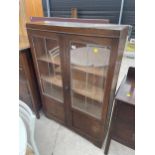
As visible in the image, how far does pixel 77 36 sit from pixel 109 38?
25 cm

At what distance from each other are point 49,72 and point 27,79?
0.28m

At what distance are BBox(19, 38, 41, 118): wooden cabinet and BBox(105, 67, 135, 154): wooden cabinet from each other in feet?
3.37

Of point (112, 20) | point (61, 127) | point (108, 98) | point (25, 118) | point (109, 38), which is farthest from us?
point (112, 20)

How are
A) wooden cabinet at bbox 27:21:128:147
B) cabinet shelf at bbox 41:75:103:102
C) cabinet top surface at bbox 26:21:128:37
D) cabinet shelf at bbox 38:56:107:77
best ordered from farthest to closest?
cabinet shelf at bbox 41:75:103:102 < cabinet shelf at bbox 38:56:107:77 < wooden cabinet at bbox 27:21:128:147 < cabinet top surface at bbox 26:21:128:37

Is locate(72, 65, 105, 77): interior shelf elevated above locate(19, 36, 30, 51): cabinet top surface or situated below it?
below

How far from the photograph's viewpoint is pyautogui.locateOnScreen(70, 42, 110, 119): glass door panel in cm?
111

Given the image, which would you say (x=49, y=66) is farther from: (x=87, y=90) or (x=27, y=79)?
(x=87, y=90)

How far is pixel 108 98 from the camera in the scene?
1.15m

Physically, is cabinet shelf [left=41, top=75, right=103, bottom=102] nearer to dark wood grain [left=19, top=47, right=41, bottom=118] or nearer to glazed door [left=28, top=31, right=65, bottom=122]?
glazed door [left=28, top=31, right=65, bottom=122]

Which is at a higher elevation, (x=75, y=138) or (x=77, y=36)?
(x=77, y=36)

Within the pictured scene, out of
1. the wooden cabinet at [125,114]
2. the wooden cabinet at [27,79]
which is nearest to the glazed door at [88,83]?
the wooden cabinet at [125,114]

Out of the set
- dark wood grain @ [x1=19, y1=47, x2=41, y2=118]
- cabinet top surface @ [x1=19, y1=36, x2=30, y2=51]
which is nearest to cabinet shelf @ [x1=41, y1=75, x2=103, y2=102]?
dark wood grain @ [x1=19, y1=47, x2=41, y2=118]
